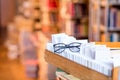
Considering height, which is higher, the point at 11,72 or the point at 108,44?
the point at 108,44

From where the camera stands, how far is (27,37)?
663cm

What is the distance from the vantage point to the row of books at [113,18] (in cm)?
443

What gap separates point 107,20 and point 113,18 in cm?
9

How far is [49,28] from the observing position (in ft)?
20.9

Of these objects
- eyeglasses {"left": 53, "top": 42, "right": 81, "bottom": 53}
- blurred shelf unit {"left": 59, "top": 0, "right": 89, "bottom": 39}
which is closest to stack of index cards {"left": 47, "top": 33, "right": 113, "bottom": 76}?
eyeglasses {"left": 53, "top": 42, "right": 81, "bottom": 53}

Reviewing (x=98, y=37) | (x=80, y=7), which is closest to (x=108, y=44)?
(x=98, y=37)

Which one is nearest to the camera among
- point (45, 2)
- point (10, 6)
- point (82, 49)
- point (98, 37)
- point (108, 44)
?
point (82, 49)

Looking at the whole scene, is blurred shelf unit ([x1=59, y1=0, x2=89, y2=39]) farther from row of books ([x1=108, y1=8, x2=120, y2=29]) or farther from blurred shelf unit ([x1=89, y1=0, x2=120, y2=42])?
row of books ([x1=108, y1=8, x2=120, y2=29])

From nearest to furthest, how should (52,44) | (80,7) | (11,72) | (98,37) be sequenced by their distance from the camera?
(52,44) < (98,37) < (80,7) < (11,72)

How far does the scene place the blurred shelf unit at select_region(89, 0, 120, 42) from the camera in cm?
443

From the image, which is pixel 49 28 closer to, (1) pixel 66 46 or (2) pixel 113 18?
(2) pixel 113 18

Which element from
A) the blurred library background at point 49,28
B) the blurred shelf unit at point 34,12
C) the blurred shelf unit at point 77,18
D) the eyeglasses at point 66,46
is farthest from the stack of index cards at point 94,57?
the blurred shelf unit at point 34,12

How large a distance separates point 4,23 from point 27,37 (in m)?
5.46

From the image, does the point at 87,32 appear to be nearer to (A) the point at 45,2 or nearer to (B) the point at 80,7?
(B) the point at 80,7
